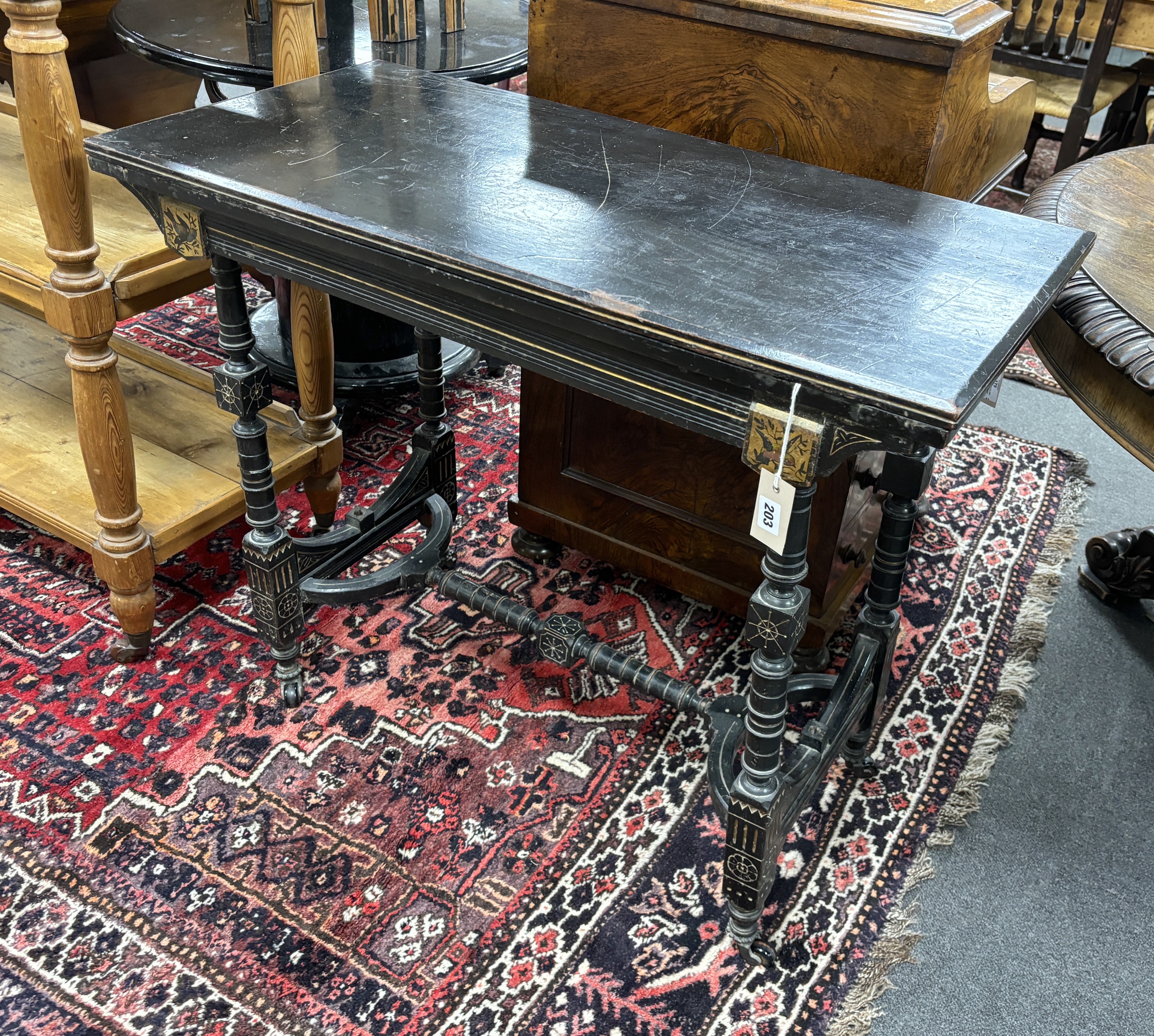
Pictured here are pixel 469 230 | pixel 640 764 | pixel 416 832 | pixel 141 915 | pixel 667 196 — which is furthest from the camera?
pixel 640 764

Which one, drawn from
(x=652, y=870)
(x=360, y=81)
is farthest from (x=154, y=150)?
(x=652, y=870)

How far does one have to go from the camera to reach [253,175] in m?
1.58

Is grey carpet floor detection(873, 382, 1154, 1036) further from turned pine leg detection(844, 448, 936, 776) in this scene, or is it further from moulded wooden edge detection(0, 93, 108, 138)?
moulded wooden edge detection(0, 93, 108, 138)

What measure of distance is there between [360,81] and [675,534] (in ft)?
3.72

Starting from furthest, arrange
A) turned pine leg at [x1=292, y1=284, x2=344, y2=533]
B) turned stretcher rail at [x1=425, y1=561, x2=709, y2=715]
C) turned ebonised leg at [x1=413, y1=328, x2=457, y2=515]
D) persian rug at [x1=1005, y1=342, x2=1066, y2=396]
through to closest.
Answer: persian rug at [x1=1005, y1=342, x2=1066, y2=396], turned pine leg at [x1=292, y1=284, x2=344, y2=533], turned ebonised leg at [x1=413, y1=328, x2=457, y2=515], turned stretcher rail at [x1=425, y1=561, x2=709, y2=715]

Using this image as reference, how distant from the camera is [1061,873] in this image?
191 cm

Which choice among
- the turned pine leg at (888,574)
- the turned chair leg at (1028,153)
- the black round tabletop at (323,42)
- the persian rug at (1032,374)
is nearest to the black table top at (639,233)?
the turned pine leg at (888,574)

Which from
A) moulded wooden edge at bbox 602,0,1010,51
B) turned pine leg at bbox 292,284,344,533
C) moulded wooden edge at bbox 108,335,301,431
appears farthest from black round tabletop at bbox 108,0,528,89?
moulded wooden edge at bbox 602,0,1010,51

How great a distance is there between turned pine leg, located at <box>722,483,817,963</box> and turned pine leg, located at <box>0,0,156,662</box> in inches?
51.3

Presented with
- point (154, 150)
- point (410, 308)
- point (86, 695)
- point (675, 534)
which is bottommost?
point (86, 695)

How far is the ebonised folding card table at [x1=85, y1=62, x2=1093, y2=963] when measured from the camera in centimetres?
125

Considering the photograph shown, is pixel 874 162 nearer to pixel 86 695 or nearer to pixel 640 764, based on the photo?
pixel 640 764

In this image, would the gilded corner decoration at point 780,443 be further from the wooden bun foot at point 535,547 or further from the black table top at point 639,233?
the wooden bun foot at point 535,547

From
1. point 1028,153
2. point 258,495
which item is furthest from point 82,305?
point 1028,153
